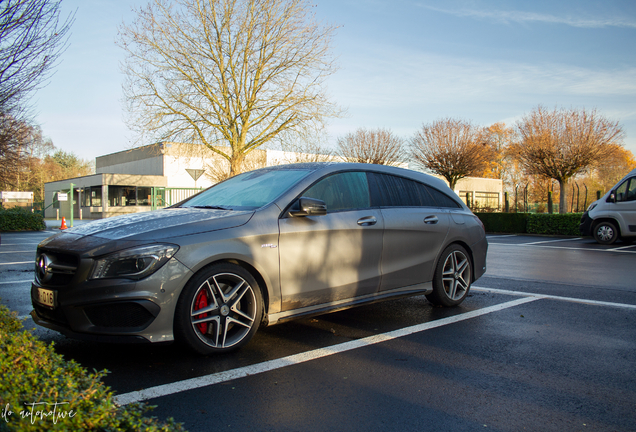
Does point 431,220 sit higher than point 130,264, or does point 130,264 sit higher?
point 431,220

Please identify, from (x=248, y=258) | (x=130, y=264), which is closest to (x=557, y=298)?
(x=248, y=258)

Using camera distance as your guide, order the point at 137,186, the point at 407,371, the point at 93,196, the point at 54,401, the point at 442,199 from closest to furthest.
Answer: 1. the point at 54,401
2. the point at 407,371
3. the point at 442,199
4. the point at 137,186
5. the point at 93,196

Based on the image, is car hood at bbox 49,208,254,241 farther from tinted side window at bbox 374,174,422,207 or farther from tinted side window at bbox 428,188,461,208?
tinted side window at bbox 428,188,461,208

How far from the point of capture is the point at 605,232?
608 inches

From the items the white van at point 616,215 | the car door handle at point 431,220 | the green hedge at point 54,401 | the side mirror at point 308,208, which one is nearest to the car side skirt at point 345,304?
the car door handle at point 431,220

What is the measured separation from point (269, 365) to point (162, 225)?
52.5 inches

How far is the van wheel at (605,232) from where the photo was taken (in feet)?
50.1

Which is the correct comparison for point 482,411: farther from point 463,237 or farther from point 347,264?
point 463,237

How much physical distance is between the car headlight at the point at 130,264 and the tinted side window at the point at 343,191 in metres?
1.50

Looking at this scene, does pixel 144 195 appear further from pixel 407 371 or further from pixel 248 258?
pixel 407 371

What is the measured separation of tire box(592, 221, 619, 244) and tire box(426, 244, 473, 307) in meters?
11.7

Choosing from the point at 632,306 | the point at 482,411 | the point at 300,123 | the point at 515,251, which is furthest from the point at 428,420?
the point at 300,123

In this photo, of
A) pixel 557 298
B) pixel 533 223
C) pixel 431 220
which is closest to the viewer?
pixel 431 220

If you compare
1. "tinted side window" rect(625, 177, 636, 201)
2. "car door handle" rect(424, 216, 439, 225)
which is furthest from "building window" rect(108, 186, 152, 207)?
"car door handle" rect(424, 216, 439, 225)
